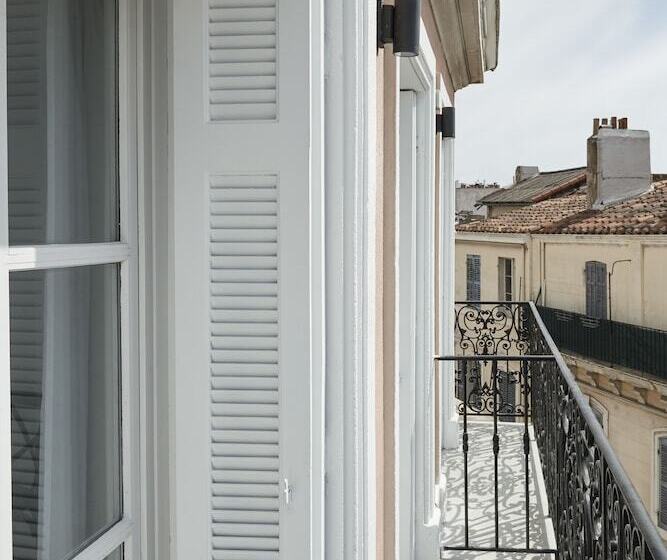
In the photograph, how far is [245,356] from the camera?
4.46 feet

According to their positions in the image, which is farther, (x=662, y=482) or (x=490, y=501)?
(x=662, y=482)

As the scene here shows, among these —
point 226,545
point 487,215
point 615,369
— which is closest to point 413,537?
point 226,545

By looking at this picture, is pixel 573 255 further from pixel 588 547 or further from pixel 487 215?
pixel 588 547

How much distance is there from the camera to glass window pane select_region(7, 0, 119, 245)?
102 centimetres

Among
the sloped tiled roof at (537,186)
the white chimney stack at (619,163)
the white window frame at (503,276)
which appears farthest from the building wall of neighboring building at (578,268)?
the sloped tiled roof at (537,186)

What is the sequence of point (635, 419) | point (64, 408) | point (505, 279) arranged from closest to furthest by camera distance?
point (64, 408) → point (635, 419) → point (505, 279)

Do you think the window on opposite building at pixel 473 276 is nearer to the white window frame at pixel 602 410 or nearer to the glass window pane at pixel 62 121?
the white window frame at pixel 602 410

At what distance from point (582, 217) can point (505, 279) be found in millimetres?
3242

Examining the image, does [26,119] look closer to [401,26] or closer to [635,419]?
[401,26]

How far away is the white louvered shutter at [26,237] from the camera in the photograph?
101 cm

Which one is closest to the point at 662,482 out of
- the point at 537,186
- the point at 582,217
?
the point at 582,217

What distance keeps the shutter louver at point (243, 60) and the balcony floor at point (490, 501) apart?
302 cm

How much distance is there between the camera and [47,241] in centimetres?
109

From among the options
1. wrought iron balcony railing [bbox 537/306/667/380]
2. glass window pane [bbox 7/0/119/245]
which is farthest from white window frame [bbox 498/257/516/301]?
glass window pane [bbox 7/0/119/245]
